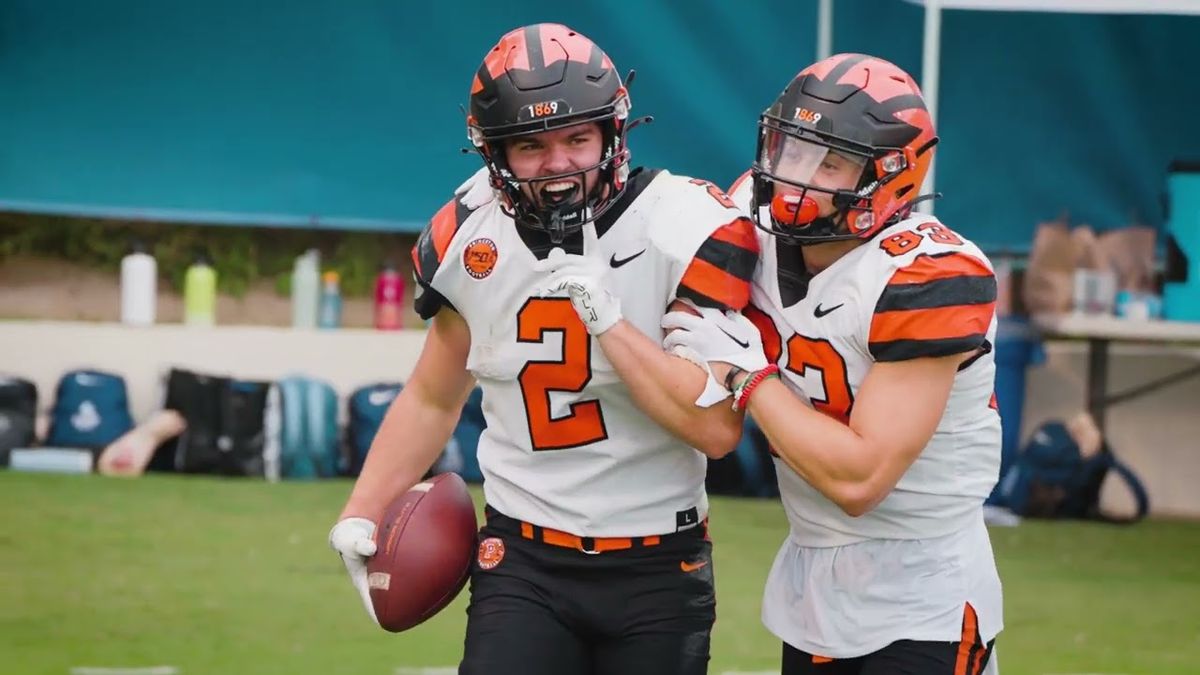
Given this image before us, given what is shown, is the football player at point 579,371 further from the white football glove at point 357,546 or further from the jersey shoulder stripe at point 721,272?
the white football glove at point 357,546

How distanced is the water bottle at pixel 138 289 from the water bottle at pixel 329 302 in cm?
82

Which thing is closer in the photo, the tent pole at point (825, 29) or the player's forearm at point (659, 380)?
the player's forearm at point (659, 380)

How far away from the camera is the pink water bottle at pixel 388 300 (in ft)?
29.4

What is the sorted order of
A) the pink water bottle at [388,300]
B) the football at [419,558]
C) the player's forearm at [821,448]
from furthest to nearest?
1. the pink water bottle at [388,300]
2. the football at [419,558]
3. the player's forearm at [821,448]

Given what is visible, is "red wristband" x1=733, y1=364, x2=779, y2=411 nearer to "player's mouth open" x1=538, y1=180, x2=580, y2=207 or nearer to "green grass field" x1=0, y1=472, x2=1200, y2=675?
"player's mouth open" x1=538, y1=180, x2=580, y2=207

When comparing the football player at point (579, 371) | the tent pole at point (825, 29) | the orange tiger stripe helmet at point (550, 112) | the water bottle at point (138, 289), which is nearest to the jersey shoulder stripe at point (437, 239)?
the football player at point (579, 371)

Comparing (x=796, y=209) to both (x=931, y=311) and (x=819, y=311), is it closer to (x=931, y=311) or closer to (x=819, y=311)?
(x=819, y=311)

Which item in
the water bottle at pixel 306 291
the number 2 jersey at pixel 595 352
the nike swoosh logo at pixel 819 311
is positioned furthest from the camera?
the water bottle at pixel 306 291

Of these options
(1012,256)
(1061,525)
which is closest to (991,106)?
(1012,256)

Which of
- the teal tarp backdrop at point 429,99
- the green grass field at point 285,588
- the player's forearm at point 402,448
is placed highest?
the teal tarp backdrop at point 429,99

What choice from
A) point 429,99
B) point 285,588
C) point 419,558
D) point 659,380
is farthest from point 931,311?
point 429,99

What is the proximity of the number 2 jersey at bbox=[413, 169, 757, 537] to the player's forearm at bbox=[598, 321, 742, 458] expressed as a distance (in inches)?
5.4

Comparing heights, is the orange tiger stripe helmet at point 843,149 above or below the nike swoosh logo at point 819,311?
above

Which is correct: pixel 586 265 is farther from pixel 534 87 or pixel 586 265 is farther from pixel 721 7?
pixel 721 7
